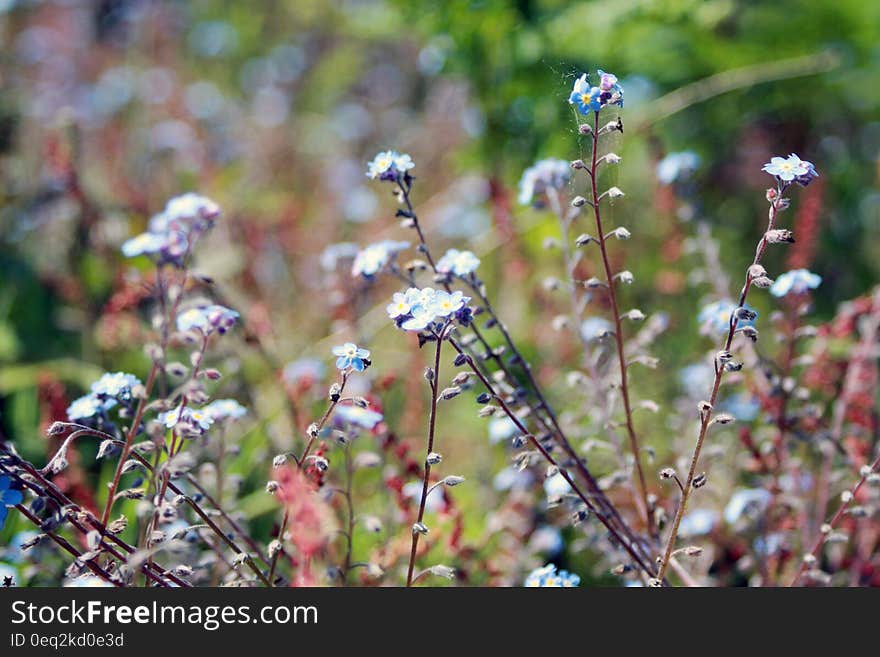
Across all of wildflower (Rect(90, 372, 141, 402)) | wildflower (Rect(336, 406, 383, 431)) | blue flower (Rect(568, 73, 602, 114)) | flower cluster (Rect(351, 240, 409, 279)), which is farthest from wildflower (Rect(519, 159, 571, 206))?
wildflower (Rect(90, 372, 141, 402))

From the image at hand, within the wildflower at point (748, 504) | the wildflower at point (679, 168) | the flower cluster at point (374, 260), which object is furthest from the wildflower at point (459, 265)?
the wildflower at point (748, 504)

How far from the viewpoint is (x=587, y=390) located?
3.60 meters

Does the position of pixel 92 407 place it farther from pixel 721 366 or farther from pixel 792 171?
pixel 792 171

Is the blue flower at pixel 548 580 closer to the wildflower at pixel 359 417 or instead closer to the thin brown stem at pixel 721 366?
the thin brown stem at pixel 721 366

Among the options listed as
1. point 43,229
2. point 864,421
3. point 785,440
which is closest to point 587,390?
point 785,440

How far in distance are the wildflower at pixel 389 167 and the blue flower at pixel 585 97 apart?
1.49 feet

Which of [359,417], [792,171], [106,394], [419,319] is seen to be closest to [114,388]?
[106,394]

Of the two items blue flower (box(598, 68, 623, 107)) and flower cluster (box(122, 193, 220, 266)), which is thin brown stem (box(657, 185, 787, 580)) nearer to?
blue flower (box(598, 68, 623, 107))

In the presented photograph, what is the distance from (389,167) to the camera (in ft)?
7.50

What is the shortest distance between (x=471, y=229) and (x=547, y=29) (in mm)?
1733

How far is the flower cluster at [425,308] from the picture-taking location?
6.54 feet

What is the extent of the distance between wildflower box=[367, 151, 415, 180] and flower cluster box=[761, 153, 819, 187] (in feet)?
2.85

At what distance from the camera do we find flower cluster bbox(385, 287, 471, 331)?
6.54 ft

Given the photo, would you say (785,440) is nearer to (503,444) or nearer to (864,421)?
(864,421)
